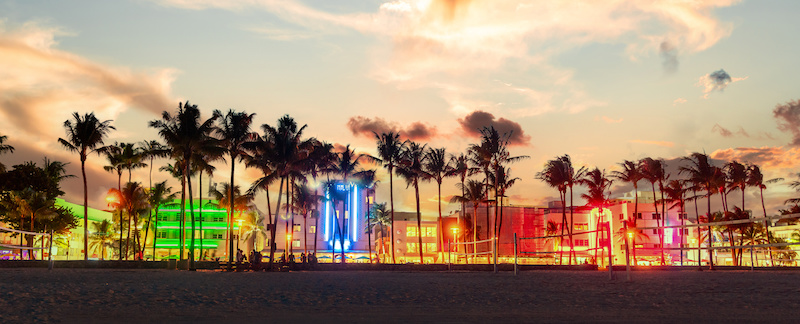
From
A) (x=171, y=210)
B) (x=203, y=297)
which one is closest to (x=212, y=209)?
(x=171, y=210)

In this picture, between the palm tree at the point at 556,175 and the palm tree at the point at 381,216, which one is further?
the palm tree at the point at 381,216

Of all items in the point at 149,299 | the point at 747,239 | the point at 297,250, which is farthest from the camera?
the point at 297,250

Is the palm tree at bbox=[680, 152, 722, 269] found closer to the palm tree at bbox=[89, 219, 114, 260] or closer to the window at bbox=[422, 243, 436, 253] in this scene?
the window at bbox=[422, 243, 436, 253]

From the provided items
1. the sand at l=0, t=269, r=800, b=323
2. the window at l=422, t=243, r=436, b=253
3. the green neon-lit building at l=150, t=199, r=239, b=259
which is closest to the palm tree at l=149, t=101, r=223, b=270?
the sand at l=0, t=269, r=800, b=323

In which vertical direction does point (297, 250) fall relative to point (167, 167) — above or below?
below

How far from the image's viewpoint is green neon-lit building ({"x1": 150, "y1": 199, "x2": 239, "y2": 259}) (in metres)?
104

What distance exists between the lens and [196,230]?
104 metres

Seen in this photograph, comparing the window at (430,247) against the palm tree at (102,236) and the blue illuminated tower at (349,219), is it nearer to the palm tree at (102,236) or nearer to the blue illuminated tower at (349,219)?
the blue illuminated tower at (349,219)

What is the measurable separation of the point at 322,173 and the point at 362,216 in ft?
127

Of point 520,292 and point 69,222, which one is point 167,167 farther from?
point 520,292

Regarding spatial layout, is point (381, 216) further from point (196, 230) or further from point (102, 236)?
point (102, 236)

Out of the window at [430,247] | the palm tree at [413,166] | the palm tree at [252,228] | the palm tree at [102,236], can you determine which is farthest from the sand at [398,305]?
the palm tree at [102,236]

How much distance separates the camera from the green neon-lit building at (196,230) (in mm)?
103688

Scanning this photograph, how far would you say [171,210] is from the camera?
349 ft
